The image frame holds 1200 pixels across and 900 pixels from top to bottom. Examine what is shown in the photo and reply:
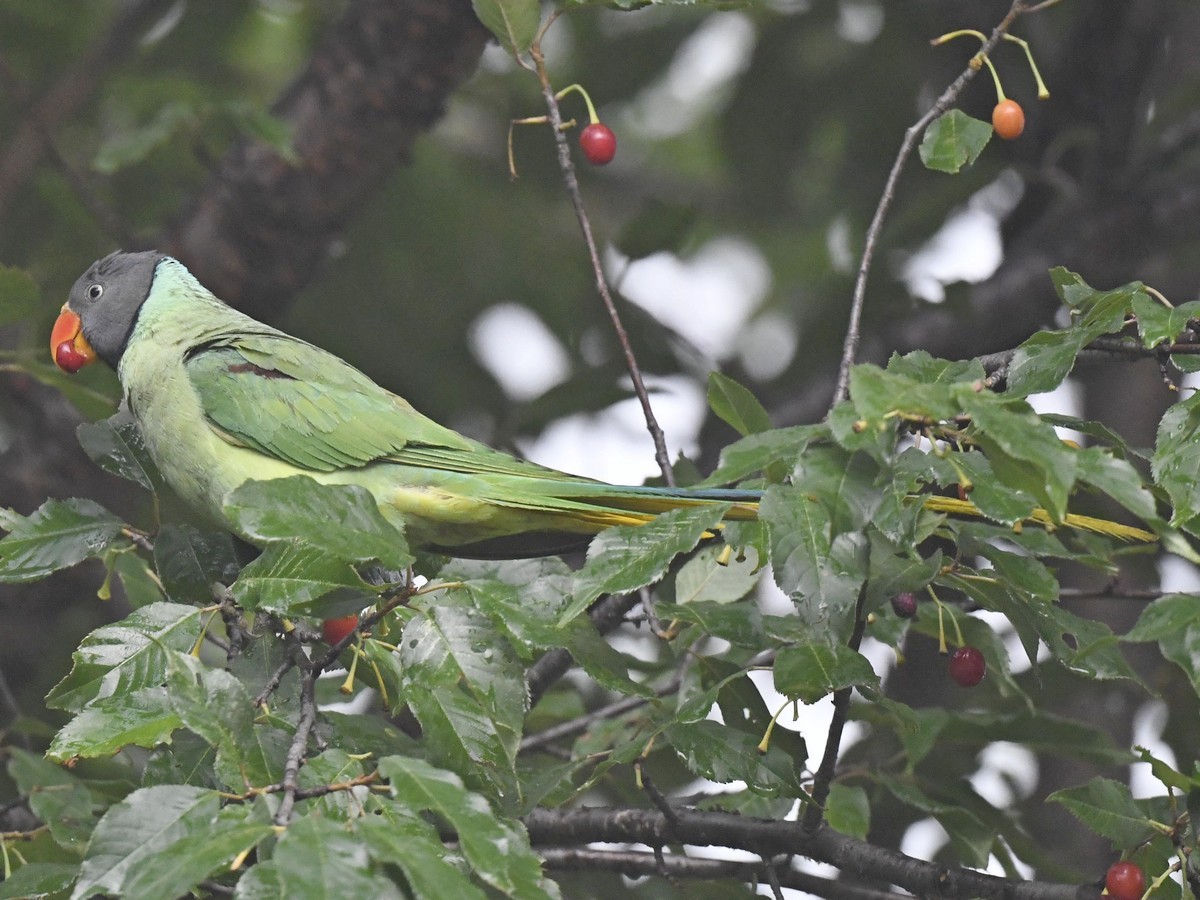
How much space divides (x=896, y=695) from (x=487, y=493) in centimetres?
239

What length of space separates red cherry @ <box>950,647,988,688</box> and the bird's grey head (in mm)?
2336

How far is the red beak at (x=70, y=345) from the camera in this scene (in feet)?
12.0

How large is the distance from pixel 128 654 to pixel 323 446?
3.42 feet

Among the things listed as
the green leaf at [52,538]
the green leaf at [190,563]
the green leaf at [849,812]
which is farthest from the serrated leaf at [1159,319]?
the green leaf at [52,538]

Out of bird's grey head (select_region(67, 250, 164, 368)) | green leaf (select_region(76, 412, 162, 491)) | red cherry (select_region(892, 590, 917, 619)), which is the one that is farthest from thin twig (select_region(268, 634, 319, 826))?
bird's grey head (select_region(67, 250, 164, 368))

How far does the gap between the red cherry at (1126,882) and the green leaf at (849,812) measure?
0.75 meters

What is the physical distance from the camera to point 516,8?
267 cm

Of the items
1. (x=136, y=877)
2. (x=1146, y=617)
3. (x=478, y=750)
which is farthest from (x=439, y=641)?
(x=1146, y=617)

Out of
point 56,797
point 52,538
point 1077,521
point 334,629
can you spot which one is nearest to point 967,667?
point 1077,521

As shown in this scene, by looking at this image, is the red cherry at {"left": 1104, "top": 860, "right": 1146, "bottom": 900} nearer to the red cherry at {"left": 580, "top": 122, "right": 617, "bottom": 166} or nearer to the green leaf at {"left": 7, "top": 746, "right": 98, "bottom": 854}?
the red cherry at {"left": 580, "top": 122, "right": 617, "bottom": 166}

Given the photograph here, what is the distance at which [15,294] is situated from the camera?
3125 mm

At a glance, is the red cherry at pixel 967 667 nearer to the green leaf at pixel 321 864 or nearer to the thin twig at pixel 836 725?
the thin twig at pixel 836 725

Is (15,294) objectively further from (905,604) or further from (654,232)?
(905,604)

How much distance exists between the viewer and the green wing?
318cm
